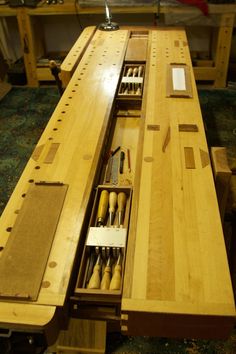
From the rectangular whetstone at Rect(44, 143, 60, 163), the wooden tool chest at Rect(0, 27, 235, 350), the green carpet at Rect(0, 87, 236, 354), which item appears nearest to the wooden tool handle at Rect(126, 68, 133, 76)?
the wooden tool chest at Rect(0, 27, 235, 350)

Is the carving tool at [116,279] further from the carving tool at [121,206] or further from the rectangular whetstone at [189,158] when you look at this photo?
the rectangular whetstone at [189,158]

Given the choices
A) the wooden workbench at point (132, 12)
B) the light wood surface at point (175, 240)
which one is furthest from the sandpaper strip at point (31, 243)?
the wooden workbench at point (132, 12)

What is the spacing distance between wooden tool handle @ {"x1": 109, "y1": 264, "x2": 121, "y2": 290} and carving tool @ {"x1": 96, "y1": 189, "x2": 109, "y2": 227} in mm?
193

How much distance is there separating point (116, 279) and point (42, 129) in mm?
2551

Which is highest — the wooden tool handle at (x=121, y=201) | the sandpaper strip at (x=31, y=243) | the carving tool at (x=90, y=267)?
the sandpaper strip at (x=31, y=243)

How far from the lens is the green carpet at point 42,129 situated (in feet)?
5.22

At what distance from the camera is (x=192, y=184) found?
1.20 m

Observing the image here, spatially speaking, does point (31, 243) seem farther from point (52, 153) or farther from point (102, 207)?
point (52, 153)

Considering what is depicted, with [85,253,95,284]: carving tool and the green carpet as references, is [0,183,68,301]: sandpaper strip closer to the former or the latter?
[85,253,95,284]: carving tool

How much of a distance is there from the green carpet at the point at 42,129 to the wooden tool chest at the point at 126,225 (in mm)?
713

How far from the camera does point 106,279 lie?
39.4 inches

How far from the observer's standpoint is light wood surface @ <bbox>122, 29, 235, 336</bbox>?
86cm

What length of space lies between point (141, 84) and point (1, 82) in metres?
2.66

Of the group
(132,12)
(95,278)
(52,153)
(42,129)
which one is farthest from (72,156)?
(132,12)
